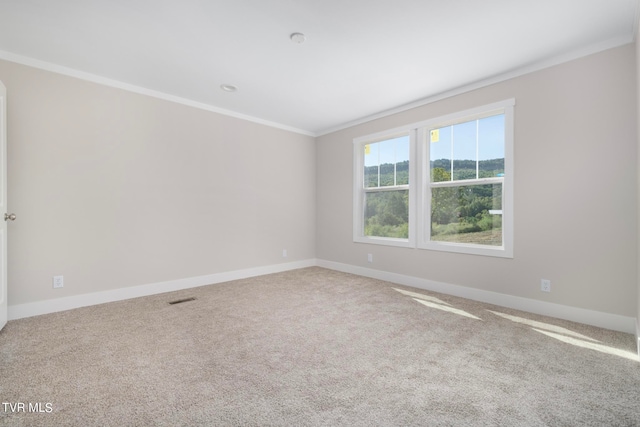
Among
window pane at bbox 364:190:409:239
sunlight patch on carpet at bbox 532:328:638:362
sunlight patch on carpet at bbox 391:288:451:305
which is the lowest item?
sunlight patch on carpet at bbox 532:328:638:362

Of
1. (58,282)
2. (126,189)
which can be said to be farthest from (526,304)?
(58,282)

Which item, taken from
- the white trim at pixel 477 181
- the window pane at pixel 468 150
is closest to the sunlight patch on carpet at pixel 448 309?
the white trim at pixel 477 181

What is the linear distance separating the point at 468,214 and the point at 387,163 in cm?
144

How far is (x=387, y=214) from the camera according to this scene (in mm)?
4496

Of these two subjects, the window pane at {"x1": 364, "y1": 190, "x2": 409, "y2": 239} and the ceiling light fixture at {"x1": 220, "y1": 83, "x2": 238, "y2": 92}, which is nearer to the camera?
the ceiling light fixture at {"x1": 220, "y1": 83, "x2": 238, "y2": 92}

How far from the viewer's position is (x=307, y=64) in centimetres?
295

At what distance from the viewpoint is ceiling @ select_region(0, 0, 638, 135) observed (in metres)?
2.14

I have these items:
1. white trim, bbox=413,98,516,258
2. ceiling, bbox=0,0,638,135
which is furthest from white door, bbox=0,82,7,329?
white trim, bbox=413,98,516,258

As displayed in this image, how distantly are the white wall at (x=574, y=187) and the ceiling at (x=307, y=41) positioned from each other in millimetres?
232

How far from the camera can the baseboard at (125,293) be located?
9.23 feet

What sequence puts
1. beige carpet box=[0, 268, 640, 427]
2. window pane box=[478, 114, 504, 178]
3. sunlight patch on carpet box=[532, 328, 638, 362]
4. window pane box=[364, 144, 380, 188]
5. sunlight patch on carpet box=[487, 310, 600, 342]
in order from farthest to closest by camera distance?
1. window pane box=[364, 144, 380, 188]
2. window pane box=[478, 114, 504, 178]
3. sunlight patch on carpet box=[487, 310, 600, 342]
4. sunlight patch on carpet box=[532, 328, 638, 362]
5. beige carpet box=[0, 268, 640, 427]

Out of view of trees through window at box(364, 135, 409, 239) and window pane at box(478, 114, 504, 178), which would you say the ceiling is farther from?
view of trees through window at box(364, 135, 409, 239)

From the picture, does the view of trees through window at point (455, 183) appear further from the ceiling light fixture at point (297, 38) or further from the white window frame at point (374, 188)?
the ceiling light fixture at point (297, 38)

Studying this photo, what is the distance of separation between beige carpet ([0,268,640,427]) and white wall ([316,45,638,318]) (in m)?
0.41
